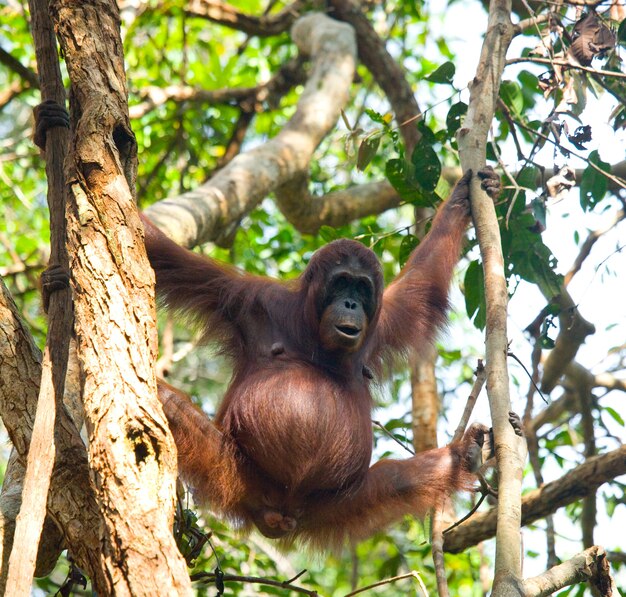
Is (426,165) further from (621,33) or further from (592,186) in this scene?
(621,33)

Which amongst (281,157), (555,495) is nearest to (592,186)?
(555,495)

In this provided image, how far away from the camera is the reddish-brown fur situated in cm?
472

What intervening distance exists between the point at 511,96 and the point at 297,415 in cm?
255

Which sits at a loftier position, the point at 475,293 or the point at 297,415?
the point at 475,293

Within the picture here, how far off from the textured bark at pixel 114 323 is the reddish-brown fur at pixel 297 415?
1636 mm

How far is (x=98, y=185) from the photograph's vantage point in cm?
303

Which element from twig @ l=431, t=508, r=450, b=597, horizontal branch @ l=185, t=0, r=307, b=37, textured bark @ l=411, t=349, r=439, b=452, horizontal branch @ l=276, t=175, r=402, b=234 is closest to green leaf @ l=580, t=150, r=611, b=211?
textured bark @ l=411, t=349, r=439, b=452

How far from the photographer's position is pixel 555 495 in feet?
17.6

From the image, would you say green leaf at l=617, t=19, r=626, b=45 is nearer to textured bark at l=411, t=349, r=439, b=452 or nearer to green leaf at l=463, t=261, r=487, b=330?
green leaf at l=463, t=261, r=487, b=330

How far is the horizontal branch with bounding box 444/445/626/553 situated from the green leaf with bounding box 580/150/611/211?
5.09 ft

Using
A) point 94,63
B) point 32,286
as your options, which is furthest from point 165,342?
point 94,63

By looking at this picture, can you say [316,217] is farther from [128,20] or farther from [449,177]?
[128,20]

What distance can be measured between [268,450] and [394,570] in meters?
2.59

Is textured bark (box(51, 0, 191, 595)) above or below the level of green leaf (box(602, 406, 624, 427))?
below
